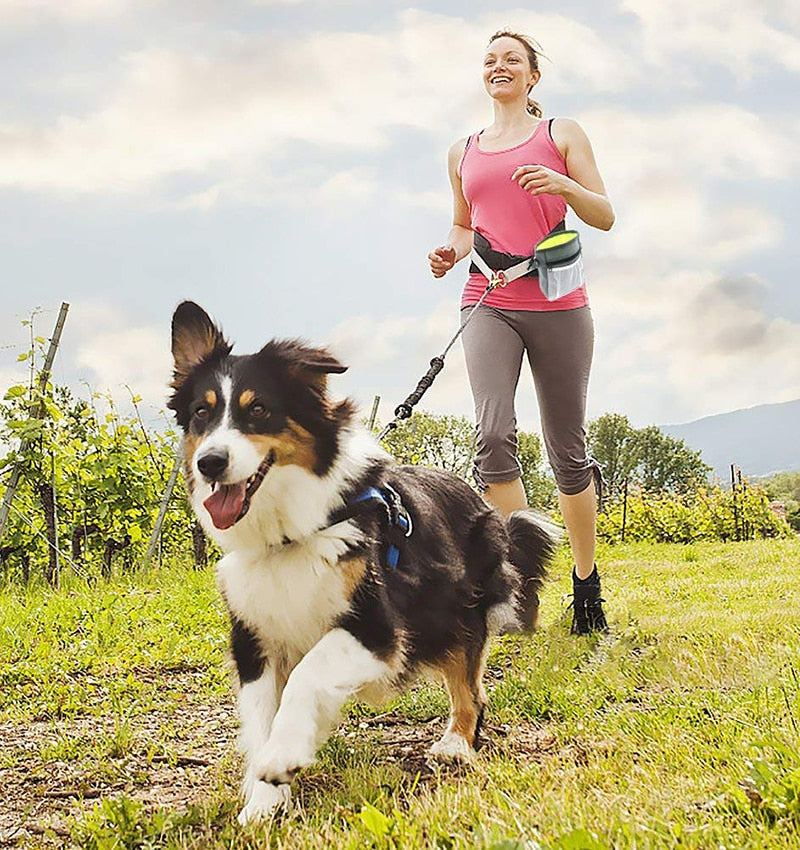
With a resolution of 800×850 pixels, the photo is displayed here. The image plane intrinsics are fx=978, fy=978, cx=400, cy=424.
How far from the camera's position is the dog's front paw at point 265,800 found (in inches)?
112

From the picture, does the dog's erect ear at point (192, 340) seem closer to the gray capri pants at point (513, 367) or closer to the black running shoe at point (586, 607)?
the gray capri pants at point (513, 367)

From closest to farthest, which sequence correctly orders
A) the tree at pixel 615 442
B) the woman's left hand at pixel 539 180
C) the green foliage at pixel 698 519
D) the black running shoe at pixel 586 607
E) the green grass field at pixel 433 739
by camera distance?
the green grass field at pixel 433 739 → the woman's left hand at pixel 539 180 → the black running shoe at pixel 586 607 → the green foliage at pixel 698 519 → the tree at pixel 615 442

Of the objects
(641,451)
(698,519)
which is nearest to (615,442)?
(641,451)

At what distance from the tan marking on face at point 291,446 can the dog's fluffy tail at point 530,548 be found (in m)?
1.57

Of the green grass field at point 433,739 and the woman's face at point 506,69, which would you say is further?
the woman's face at point 506,69

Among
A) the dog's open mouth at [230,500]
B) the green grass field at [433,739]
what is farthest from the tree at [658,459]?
the dog's open mouth at [230,500]

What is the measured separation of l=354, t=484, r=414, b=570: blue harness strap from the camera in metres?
3.35

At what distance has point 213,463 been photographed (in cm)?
296

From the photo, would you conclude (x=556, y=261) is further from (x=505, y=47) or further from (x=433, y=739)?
(x=433, y=739)

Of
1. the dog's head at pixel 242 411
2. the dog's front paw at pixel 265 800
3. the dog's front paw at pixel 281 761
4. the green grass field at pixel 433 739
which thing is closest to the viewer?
the green grass field at pixel 433 739

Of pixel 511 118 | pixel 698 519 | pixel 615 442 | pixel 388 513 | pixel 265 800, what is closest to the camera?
pixel 265 800

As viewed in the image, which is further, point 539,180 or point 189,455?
point 539,180

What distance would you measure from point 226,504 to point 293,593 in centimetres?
37

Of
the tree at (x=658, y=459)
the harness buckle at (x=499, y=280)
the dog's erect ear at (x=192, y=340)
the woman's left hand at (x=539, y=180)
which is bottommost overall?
the dog's erect ear at (x=192, y=340)
